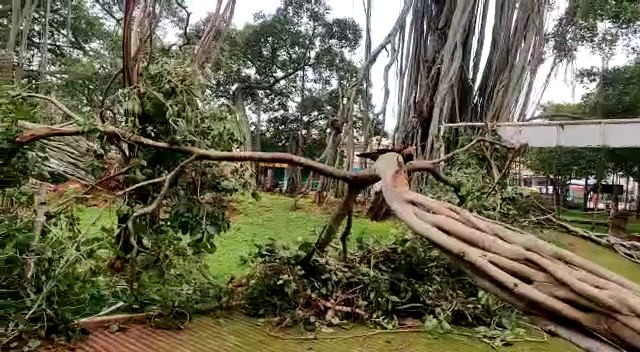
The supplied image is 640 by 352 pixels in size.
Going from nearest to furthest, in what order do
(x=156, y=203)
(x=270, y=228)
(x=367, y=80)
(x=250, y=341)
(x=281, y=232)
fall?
1. (x=250, y=341)
2. (x=156, y=203)
3. (x=281, y=232)
4. (x=270, y=228)
5. (x=367, y=80)

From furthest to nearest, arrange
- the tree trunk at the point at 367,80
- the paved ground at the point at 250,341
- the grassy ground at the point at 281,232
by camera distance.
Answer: the tree trunk at the point at 367,80 < the grassy ground at the point at 281,232 < the paved ground at the point at 250,341

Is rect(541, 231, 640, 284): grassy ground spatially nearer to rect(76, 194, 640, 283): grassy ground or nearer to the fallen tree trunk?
rect(76, 194, 640, 283): grassy ground

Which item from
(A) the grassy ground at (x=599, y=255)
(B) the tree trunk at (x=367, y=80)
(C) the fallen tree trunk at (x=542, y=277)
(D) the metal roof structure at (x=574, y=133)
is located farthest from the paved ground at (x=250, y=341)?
(B) the tree trunk at (x=367, y=80)

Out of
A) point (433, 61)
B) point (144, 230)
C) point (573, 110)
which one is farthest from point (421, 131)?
point (573, 110)

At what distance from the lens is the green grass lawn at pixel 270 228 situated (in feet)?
14.9

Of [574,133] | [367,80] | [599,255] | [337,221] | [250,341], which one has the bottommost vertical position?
A: [250,341]

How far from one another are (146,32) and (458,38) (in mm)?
3662

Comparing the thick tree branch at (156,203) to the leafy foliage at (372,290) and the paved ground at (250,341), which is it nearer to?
the paved ground at (250,341)

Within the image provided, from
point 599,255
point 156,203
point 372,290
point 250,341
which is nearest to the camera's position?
point 250,341

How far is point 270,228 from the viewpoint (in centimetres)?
637

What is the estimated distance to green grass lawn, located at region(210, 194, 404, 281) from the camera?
14.9 ft

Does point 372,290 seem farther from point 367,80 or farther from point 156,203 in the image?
point 367,80

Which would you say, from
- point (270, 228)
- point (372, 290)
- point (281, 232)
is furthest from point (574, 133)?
point (372, 290)

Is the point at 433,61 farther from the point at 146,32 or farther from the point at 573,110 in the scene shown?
the point at 573,110
